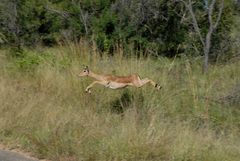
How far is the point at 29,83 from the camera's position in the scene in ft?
31.9

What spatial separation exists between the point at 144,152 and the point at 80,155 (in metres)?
0.78

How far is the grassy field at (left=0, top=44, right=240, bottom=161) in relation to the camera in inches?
252

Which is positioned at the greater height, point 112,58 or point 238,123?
point 112,58

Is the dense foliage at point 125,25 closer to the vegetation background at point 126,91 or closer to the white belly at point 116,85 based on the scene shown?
the vegetation background at point 126,91

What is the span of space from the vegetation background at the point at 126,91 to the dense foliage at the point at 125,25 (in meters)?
0.03

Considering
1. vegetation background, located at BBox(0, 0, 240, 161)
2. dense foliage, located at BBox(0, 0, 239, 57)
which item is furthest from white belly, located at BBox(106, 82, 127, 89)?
dense foliage, located at BBox(0, 0, 239, 57)

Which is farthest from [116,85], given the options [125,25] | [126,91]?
[125,25]

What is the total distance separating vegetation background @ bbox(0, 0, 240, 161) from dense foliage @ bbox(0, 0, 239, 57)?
3cm

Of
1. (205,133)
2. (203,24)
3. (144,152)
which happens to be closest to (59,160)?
(144,152)

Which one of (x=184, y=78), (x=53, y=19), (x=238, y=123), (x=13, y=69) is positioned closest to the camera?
(x=238, y=123)

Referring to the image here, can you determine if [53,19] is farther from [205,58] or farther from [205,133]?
[205,133]

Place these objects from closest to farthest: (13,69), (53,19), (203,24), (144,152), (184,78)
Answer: (144,152), (184,78), (13,69), (203,24), (53,19)

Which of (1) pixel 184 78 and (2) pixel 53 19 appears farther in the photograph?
(2) pixel 53 19

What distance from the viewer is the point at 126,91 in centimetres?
838
